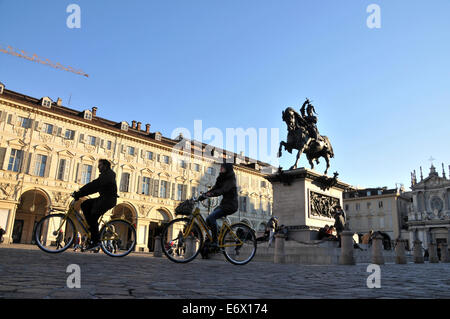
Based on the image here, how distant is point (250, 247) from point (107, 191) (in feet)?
10.8

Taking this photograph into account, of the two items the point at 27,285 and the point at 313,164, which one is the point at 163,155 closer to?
the point at 313,164

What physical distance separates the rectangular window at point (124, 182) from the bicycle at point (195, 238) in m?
34.8

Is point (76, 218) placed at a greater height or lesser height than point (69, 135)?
lesser

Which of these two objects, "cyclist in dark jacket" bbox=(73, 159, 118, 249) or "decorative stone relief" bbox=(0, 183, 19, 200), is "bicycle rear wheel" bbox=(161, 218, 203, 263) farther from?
"decorative stone relief" bbox=(0, 183, 19, 200)

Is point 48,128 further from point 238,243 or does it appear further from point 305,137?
point 238,243

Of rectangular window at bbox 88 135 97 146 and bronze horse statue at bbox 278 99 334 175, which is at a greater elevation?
rectangular window at bbox 88 135 97 146

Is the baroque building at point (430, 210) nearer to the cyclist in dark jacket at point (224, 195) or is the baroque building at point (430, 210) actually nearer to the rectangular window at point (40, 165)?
the rectangular window at point (40, 165)

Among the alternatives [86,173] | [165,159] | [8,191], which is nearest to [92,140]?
[86,173]

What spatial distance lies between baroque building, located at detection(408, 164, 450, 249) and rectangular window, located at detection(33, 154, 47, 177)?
209 ft

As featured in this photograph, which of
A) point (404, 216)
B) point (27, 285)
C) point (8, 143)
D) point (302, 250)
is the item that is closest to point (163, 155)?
point (8, 143)

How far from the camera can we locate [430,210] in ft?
225

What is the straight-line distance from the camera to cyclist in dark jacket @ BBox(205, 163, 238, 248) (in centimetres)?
741

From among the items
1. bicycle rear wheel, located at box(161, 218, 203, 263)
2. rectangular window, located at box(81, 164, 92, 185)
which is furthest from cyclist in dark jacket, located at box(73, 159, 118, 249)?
rectangular window, located at box(81, 164, 92, 185)

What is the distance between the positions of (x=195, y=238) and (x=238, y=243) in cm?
94
